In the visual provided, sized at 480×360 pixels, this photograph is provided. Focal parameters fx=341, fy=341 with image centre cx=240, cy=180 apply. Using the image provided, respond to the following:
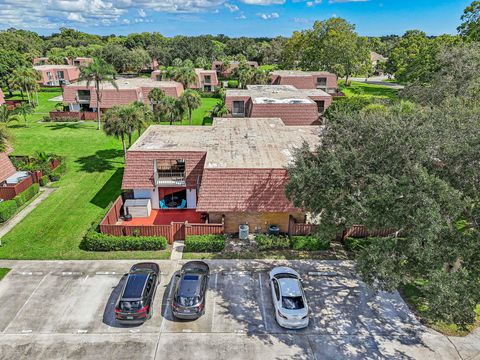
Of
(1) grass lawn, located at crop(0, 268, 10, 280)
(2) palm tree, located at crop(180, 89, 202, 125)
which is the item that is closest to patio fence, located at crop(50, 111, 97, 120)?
(2) palm tree, located at crop(180, 89, 202, 125)

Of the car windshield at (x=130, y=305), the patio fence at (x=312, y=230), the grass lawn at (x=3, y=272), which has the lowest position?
the grass lawn at (x=3, y=272)

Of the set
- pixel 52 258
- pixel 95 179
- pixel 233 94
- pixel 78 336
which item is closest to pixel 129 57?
pixel 233 94

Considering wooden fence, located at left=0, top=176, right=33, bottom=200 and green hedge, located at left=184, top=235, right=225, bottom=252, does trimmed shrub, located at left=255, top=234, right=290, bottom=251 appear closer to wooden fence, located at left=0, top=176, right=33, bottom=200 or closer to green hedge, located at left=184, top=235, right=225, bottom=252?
green hedge, located at left=184, top=235, right=225, bottom=252

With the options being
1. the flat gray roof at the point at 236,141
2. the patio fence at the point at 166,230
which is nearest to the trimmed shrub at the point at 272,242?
the patio fence at the point at 166,230

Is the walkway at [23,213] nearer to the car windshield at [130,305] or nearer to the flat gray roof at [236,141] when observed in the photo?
the flat gray roof at [236,141]

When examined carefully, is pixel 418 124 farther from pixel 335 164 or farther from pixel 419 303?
pixel 419 303

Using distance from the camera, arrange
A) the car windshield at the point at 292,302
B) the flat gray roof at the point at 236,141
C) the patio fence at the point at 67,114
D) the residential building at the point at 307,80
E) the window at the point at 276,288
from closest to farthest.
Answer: the car windshield at the point at 292,302 < the window at the point at 276,288 < the flat gray roof at the point at 236,141 < the patio fence at the point at 67,114 < the residential building at the point at 307,80
